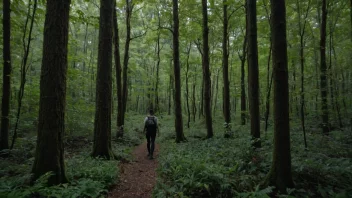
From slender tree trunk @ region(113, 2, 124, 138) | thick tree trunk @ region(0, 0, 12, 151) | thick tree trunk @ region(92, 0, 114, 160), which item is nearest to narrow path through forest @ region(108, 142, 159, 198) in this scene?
thick tree trunk @ region(92, 0, 114, 160)

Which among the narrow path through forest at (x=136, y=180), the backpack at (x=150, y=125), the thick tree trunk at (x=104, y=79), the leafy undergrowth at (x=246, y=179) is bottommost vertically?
the narrow path through forest at (x=136, y=180)

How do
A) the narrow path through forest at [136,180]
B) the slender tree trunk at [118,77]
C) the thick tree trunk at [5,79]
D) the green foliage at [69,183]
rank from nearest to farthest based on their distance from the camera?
the green foliage at [69,183], the narrow path through forest at [136,180], the thick tree trunk at [5,79], the slender tree trunk at [118,77]

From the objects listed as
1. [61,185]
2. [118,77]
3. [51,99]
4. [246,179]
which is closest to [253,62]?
[246,179]

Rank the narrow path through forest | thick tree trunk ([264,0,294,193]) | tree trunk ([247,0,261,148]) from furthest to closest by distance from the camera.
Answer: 1. tree trunk ([247,0,261,148])
2. the narrow path through forest
3. thick tree trunk ([264,0,294,193])

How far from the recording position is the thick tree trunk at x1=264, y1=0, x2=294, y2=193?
4.23 m

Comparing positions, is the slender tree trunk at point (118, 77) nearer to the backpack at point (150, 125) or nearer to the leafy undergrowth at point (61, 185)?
the backpack at point (150, 125)

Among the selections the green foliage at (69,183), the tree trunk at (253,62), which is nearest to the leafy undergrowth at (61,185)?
the green foliage at (69,183)

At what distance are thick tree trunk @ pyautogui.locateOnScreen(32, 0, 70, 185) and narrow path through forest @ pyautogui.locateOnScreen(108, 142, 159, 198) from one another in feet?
4.61

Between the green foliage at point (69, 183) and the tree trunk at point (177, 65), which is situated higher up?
the tree trunk at point (177, 65)

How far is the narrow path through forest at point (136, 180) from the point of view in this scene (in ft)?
15.6

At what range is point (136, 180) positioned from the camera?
229 inches

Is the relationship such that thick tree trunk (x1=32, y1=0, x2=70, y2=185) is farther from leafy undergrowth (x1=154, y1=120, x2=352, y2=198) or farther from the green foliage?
leafy undergrowth (x1=154, y1=120, x2=352, y2=198)

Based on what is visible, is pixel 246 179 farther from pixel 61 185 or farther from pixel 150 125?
pixel 150 125

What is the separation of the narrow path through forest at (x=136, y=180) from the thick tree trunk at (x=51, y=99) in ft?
4.61
